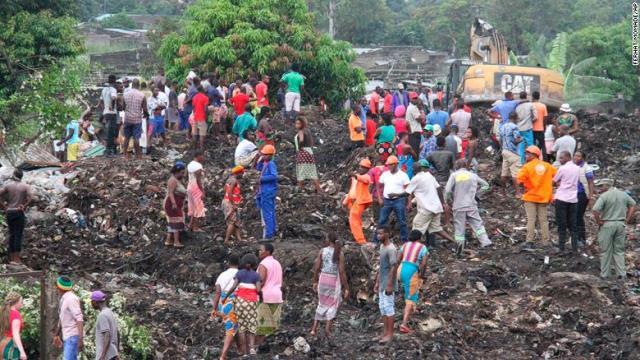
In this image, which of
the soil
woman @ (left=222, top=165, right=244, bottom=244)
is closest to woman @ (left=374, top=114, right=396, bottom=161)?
the soil

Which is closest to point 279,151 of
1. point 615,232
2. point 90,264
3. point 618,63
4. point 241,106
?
point 241,106

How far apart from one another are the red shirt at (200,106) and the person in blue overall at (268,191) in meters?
4.76

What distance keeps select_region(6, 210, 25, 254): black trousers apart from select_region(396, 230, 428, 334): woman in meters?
5.60

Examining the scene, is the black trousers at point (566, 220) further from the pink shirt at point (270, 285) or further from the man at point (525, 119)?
the pink shirt at point (270, 285)

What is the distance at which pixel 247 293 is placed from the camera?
42.1 ft

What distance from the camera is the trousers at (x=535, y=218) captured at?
16.5 metres

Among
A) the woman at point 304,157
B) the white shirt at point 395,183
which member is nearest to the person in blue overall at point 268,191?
the woman at point 304,157

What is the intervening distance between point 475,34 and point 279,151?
1068cm

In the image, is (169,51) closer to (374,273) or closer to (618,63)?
(374,273)

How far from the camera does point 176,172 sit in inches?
662

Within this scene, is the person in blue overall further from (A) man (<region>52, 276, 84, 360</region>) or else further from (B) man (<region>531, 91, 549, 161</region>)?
(B) man (<region>531, 91, 549, 161</region>)

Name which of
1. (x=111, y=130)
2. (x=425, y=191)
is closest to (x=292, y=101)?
(x=111, y=130)

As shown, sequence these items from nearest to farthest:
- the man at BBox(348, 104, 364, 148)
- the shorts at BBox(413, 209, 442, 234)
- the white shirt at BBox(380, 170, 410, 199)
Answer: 1. the white shirt at BBox(380, 170, 410, 199)
2. the shorts at BBox(413, 209, 442, 234)
3. the man at BBox(348, 104, 364, 148)

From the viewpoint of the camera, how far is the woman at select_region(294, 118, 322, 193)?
18594 millimetres
